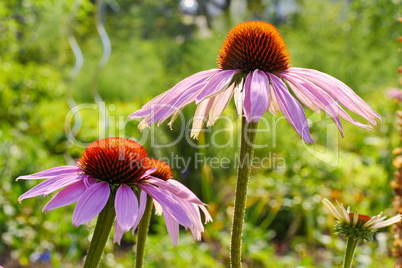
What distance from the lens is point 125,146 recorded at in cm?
75

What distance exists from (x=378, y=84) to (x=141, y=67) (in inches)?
146

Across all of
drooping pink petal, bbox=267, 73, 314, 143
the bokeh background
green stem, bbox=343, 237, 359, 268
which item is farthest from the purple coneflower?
the bokeh background

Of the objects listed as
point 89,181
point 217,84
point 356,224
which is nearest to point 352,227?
point 356,224

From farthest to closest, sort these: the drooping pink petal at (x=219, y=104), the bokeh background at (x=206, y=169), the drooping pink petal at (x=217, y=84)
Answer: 1. the bokeh background at (x=206, y=169)
2. the drooping pink petal at (x=219, y=104)
3. the drooping pink petal at (x=217, y=84)

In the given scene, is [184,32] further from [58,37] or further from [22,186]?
[22,186]

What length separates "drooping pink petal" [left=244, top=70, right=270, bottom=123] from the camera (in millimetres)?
588

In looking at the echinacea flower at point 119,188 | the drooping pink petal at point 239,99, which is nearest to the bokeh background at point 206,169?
the drooping pink petal at point 239,99

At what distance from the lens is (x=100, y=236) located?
23.9 inches

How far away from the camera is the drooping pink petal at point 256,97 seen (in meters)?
0.59

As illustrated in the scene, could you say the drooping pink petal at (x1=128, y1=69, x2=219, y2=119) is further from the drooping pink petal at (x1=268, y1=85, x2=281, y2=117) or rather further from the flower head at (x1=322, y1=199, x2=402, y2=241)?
the flower head at (x1=322, y1=199, x2=402, y2=241)

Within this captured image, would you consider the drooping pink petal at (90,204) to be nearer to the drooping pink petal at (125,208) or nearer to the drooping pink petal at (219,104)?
the drooping pink petal at (125,208)

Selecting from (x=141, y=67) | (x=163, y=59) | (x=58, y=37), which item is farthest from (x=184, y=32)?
(x=58, y=37)

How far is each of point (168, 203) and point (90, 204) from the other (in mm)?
105

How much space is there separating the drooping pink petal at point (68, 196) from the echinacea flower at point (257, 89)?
124mm
